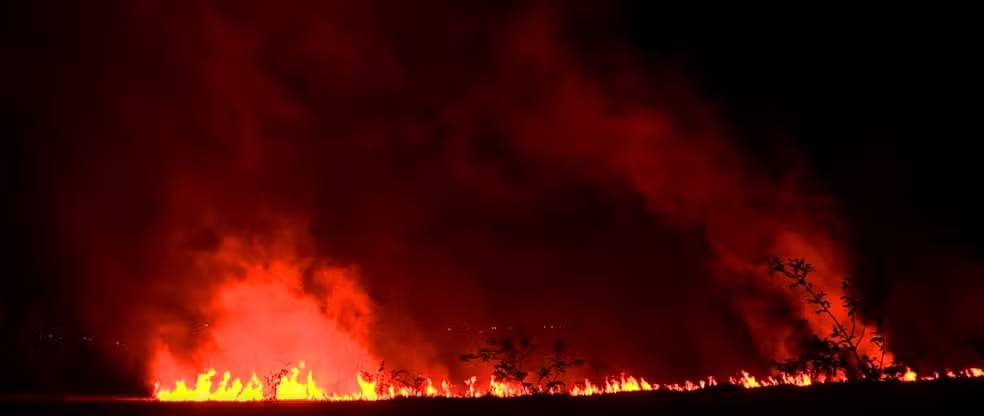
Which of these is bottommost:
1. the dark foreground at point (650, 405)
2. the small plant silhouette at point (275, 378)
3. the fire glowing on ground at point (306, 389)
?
the dark foreground at point (650, 405)

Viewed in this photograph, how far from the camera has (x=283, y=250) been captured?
607 inches

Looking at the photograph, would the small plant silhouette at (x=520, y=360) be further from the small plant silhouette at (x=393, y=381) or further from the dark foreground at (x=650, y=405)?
the dark foreground at (x=650, y=405)

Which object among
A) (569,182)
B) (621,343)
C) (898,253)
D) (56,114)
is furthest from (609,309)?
(56,114)

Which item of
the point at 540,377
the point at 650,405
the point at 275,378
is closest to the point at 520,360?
the point at 540,377

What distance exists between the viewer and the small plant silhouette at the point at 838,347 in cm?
1302

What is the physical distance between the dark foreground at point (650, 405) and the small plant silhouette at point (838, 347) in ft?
10.4

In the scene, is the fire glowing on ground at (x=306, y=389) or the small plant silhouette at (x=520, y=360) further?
the small plant silhouette at (x=520, y=360)

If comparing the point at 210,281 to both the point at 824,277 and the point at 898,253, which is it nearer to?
the point at 824,277

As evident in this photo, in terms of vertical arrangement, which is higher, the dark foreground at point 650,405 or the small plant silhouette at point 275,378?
the small plant silhouette at point 275,378

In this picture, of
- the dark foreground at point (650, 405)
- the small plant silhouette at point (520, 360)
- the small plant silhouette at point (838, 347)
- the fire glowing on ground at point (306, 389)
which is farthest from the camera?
the small plant silhouette at point (520, 360)

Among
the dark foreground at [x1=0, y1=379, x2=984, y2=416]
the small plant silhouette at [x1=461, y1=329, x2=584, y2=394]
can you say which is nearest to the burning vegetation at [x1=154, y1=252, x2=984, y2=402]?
the small plant silhouette at [x1=461, y1=329, x2=584, y2=394]

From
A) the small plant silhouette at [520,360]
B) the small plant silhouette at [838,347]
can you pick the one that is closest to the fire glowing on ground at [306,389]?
the small plant silhouette at [838,347]

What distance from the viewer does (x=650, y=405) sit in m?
9.19

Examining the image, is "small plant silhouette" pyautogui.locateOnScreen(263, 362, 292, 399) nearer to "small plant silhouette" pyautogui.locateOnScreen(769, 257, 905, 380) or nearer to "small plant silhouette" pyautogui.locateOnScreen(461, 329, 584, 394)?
"small plant silhouette" pyautogui.locateOnScreen(461, 329, 584, 394)
